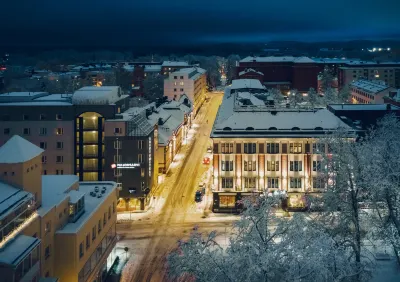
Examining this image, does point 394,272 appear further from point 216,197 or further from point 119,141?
point 119,141

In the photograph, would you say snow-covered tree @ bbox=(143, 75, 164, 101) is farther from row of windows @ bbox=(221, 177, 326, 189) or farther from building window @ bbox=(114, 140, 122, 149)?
row of windows @ bbox=(221, 177, 326, 189)

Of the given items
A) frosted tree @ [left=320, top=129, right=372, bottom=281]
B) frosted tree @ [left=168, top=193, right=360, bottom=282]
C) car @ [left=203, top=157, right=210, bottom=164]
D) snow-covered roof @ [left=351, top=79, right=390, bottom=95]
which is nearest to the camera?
frosted tree @ [left=168, top=193, right=360, bottom=282]

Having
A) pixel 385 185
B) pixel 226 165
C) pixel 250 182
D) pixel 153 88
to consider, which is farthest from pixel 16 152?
pixel 153 88

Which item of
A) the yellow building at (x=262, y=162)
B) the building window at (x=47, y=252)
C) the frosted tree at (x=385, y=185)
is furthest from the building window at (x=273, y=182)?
the building window at (x=47, y=252)

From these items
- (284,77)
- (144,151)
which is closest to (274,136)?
(144,151)

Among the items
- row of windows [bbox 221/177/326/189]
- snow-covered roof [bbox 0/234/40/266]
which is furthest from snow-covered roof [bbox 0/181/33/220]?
row of windows [bbox 221/177/326/189]

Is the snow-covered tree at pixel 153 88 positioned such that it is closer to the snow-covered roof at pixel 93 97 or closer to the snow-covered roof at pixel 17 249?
the snow-covered roof at pixel 93 97

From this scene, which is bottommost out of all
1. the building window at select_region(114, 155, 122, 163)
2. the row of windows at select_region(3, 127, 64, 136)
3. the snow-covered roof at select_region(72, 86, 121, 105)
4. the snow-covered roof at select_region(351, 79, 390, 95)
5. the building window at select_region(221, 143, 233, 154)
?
the building window at select_region(114, 155, 122, 163)
